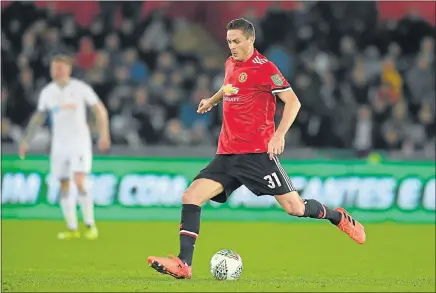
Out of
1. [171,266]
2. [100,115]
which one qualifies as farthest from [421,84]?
[171,266]

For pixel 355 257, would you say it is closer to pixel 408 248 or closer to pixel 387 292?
pixel 408 248

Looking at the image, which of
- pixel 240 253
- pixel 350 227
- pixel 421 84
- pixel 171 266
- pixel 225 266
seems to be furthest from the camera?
pixel 421 84

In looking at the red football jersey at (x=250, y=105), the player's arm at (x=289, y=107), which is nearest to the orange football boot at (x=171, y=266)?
the red football jersey at (x=250, y=105)

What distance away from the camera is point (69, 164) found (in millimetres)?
14156

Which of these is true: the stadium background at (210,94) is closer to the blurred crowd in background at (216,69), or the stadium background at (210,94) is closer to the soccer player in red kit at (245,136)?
the blurred crowd in background at (216,69)

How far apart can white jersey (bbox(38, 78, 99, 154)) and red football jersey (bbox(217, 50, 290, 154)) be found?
5094 mm

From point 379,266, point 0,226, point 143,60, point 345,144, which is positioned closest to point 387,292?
point 379,266

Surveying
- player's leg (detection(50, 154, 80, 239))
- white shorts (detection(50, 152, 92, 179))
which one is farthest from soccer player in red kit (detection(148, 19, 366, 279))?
player's leg (detection(50, 154, 80, 239))

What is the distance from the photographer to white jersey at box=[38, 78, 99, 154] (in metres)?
13.9

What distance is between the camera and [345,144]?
18.5 meters

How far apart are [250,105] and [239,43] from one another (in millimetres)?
533

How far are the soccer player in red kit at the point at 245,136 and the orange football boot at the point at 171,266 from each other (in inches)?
9.4

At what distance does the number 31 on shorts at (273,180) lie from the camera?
9.09m

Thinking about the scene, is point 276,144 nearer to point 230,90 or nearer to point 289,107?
point 289,107
